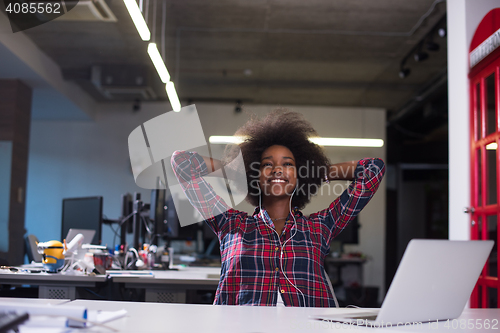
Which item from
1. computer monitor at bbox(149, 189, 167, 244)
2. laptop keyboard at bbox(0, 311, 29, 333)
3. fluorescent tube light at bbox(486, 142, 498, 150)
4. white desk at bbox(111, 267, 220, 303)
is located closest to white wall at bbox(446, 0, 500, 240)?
fluorescent tube light at bbox(486, 142, 498, 150)

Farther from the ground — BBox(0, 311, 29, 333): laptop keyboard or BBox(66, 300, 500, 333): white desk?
BBox(0, 311, 29, 333): laptop keyboard

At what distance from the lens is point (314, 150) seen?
231cm

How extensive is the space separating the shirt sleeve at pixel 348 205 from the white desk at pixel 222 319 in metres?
0.54

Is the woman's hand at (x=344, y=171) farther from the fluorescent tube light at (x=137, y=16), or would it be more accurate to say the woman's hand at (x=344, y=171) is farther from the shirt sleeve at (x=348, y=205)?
the fluorescent tube light at (x=137, y=16)

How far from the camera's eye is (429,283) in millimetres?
1081

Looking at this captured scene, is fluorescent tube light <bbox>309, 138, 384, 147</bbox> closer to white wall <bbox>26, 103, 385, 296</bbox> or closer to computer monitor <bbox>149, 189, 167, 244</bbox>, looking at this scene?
white wall <bbox>26, 103, 385, 296</bbox>

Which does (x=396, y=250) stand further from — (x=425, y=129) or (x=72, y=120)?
(x=72, y=120)

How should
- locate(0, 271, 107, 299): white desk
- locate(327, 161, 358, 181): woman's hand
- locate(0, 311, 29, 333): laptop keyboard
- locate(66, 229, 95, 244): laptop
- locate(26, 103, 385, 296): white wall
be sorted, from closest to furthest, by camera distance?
locate(0, 311, 29, 333): laptop keyboard, locate(327, 161, 358, 181): woman's hand, locate(0, 271, 107, 299): white desk, locate(66, 229, 95, 244): laptop, locate(26, 103, 385, 296): white wall

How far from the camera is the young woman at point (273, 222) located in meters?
1.68

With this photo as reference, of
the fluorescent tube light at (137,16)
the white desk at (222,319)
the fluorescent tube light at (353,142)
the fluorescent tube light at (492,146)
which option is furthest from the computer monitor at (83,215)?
the fluorescent tube light at (353,142)

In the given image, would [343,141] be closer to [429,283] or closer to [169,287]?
[169,287]

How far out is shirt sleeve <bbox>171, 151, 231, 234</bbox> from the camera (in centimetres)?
186

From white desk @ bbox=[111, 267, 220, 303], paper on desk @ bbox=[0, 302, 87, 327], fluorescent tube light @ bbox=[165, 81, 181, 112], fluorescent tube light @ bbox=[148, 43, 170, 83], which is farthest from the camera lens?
fluorescent tube light @ bbox=[165, 81, 181, 112]

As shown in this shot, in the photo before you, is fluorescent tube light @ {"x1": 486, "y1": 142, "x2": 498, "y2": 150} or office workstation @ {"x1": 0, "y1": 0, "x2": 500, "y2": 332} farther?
fluorescent tube light @ {"x1": 486, "y1": 142, "x2": 498, "y2": 150}
